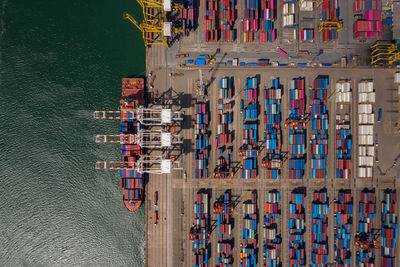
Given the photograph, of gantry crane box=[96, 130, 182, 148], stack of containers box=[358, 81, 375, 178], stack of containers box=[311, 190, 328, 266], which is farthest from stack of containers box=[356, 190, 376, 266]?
gantry crane box=[96, 130, 182, 148]

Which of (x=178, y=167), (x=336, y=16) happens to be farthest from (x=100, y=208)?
(x=336, y=16)

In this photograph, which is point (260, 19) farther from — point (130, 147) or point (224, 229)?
point (224, 229)

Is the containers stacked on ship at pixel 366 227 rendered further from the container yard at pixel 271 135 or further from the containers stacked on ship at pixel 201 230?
the containers stacked on ship at pixel 201 230

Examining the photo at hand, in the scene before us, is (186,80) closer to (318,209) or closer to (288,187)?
(288,187)

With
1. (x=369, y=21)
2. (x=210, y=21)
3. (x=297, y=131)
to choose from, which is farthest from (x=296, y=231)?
(x=210, y=21)

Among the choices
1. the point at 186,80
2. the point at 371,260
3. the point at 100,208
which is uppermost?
the point at 186,80

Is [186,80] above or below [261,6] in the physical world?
below
